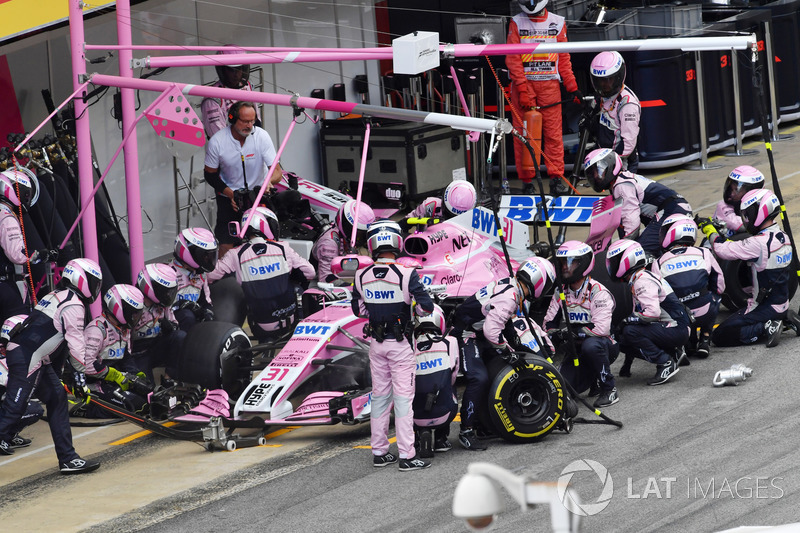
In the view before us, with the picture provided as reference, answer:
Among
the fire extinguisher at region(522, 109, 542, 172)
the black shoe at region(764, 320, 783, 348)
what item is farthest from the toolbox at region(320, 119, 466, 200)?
the black shoe at region(764, 320, 783, 348)

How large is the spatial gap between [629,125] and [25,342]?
7332mm

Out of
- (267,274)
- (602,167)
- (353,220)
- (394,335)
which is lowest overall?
(394,335)

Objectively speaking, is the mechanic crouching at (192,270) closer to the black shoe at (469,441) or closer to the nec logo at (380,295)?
the nec logo at (380,295)

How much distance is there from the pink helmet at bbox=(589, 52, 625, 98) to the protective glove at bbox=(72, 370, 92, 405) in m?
6.90

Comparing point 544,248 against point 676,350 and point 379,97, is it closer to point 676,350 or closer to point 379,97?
point 676,350

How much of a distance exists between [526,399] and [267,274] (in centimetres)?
336

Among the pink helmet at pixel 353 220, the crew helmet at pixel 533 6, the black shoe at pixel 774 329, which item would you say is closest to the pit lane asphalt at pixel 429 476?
the black shoe at pixel 774 329

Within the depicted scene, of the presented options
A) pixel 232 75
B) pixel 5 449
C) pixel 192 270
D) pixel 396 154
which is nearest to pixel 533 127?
pixel 396 154

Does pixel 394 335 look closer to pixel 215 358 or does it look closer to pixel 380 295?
pixel 380 295

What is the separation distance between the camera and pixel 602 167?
42.5 ft

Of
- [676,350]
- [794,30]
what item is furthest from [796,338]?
[794,30]

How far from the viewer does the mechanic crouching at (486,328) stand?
32.4ft

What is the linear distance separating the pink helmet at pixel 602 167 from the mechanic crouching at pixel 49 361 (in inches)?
211

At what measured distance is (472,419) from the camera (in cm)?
992
